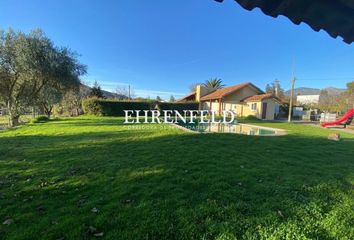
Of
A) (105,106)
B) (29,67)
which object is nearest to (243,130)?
(29,67)

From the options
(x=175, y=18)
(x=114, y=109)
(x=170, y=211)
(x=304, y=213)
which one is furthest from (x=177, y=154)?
(x=114, y=109)

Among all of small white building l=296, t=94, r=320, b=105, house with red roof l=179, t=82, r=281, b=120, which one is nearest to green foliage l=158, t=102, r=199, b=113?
house with red roof l=179, t=82, r=281, b=120

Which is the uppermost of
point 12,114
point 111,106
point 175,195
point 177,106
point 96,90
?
point 96,90

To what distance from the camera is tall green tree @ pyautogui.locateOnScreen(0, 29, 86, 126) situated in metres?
16.6

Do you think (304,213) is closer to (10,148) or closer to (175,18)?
(10,148)

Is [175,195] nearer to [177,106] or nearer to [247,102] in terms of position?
[247,102]

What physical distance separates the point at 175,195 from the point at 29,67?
59.6ft

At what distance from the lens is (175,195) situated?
12.3 feet

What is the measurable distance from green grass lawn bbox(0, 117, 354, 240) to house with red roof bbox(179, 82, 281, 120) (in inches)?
766

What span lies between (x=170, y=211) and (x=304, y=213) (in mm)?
2039

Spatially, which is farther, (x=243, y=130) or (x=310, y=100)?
(x=310, y=100)

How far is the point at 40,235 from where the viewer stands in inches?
104

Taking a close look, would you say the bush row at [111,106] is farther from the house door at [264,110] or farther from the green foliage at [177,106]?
the house door at [264,110]

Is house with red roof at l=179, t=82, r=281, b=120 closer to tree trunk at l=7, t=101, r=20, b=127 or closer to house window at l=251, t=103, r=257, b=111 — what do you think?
house window at l=251, t=103, r=257, b=111
